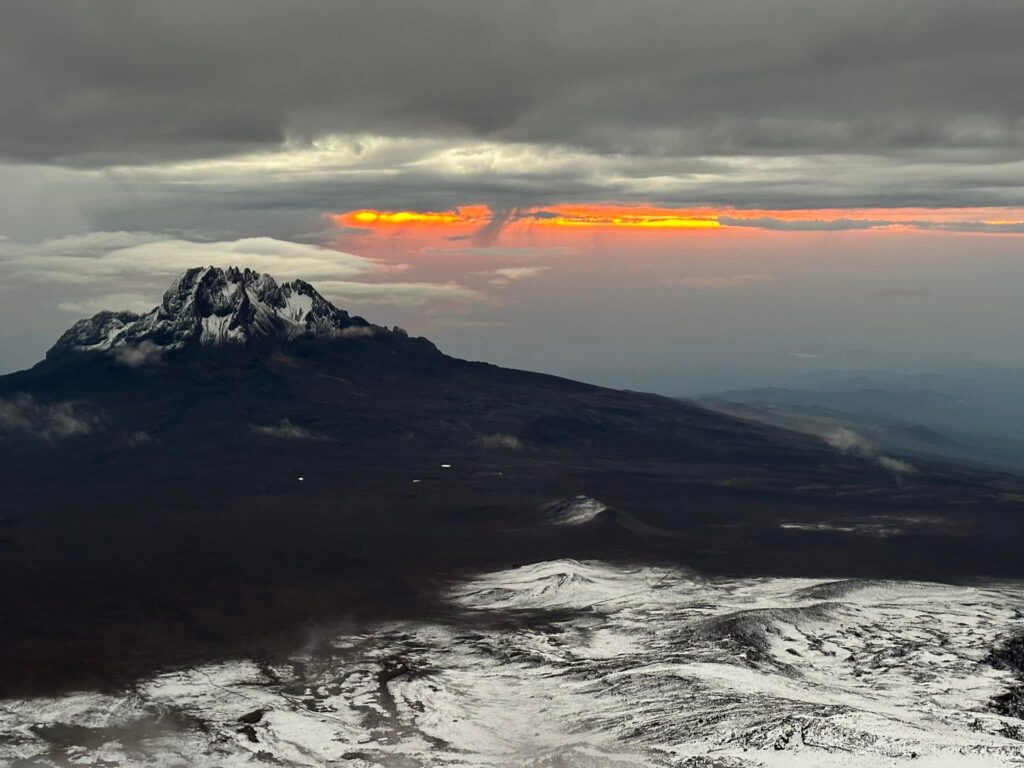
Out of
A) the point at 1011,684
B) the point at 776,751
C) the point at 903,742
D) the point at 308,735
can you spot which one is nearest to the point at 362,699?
the point at 308,735

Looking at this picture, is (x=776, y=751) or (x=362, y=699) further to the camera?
(x=362, y=699)

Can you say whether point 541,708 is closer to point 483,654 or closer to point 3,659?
point 483,654

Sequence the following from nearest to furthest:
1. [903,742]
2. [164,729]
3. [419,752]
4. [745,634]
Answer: [903,742]
[419,752]
[164,729]
[745,634]

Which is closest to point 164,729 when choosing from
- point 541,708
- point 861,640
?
point 541,708

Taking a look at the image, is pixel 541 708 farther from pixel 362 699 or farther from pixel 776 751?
pixel 776 751

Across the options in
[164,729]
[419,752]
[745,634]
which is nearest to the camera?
[419,752]

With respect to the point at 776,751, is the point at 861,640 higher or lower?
lower
